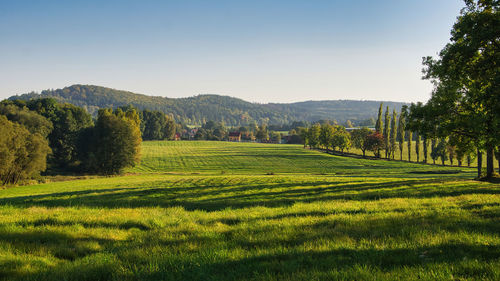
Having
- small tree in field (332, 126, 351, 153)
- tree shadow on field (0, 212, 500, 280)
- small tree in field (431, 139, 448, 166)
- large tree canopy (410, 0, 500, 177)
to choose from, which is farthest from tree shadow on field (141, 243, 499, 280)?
small tree in field (332, 126, 351, 153)

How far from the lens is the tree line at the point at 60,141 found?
48000 millimetres

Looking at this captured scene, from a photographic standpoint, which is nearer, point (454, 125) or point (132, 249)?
point (132, 249)

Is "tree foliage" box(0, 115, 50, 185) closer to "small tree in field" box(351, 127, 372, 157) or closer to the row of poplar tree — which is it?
the row of poplar tree

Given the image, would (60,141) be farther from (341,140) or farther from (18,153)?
(341,140)

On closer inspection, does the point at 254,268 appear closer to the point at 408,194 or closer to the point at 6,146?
the point at 408,194

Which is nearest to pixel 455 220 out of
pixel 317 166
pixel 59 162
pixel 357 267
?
pixel 357 267

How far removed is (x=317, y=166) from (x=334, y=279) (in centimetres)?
8057

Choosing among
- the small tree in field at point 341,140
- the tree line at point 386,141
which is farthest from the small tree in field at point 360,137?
the small tree in field at point 341,140

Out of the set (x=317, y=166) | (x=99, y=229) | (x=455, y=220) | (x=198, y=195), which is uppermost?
(x=455, y=220)

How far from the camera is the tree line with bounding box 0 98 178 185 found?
157 ft

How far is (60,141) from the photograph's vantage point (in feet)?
243

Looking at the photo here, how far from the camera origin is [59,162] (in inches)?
2896

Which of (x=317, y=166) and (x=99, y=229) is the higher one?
(x=99, y=229)

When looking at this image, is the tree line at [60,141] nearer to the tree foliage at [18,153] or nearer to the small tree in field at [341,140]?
the tree foliage at [18,153]
